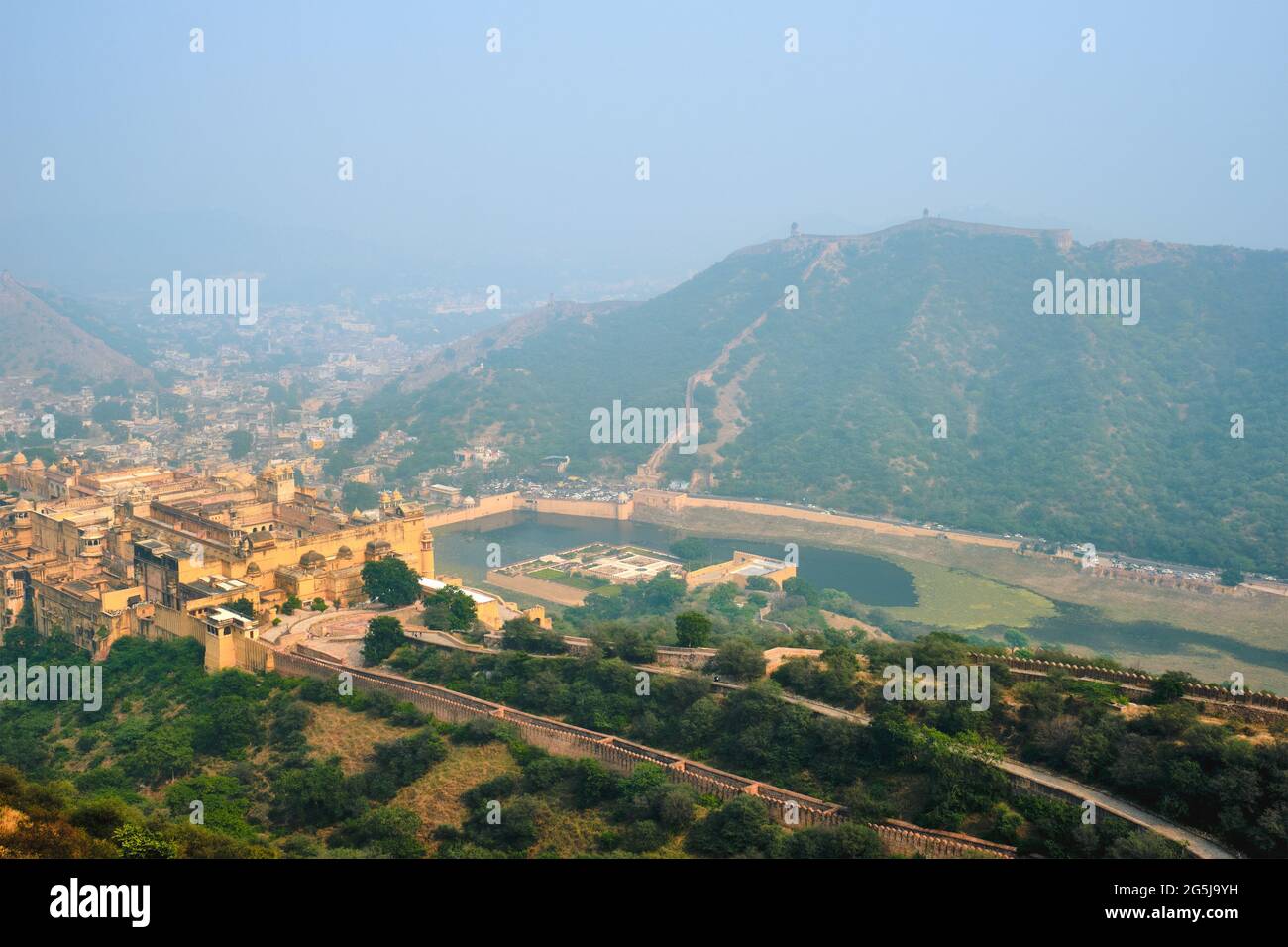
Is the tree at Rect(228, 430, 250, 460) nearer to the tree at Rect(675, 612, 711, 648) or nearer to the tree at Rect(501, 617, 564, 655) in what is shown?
the tree at Rect(501, 617, 564, 655)

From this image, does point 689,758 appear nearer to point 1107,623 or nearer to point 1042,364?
point 1107,623

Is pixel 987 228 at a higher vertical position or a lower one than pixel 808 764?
higher

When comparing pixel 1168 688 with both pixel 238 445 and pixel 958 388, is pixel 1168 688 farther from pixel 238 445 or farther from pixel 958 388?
pixel 238 445

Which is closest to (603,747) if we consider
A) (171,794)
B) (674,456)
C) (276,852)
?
(276,852)

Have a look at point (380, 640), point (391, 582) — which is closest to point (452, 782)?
point (380, 640)

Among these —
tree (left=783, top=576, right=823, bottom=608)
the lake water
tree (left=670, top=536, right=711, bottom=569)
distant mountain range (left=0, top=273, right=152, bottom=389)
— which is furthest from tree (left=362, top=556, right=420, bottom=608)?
distant mountain range (left=0, top=273, right=152, bottom=389)
